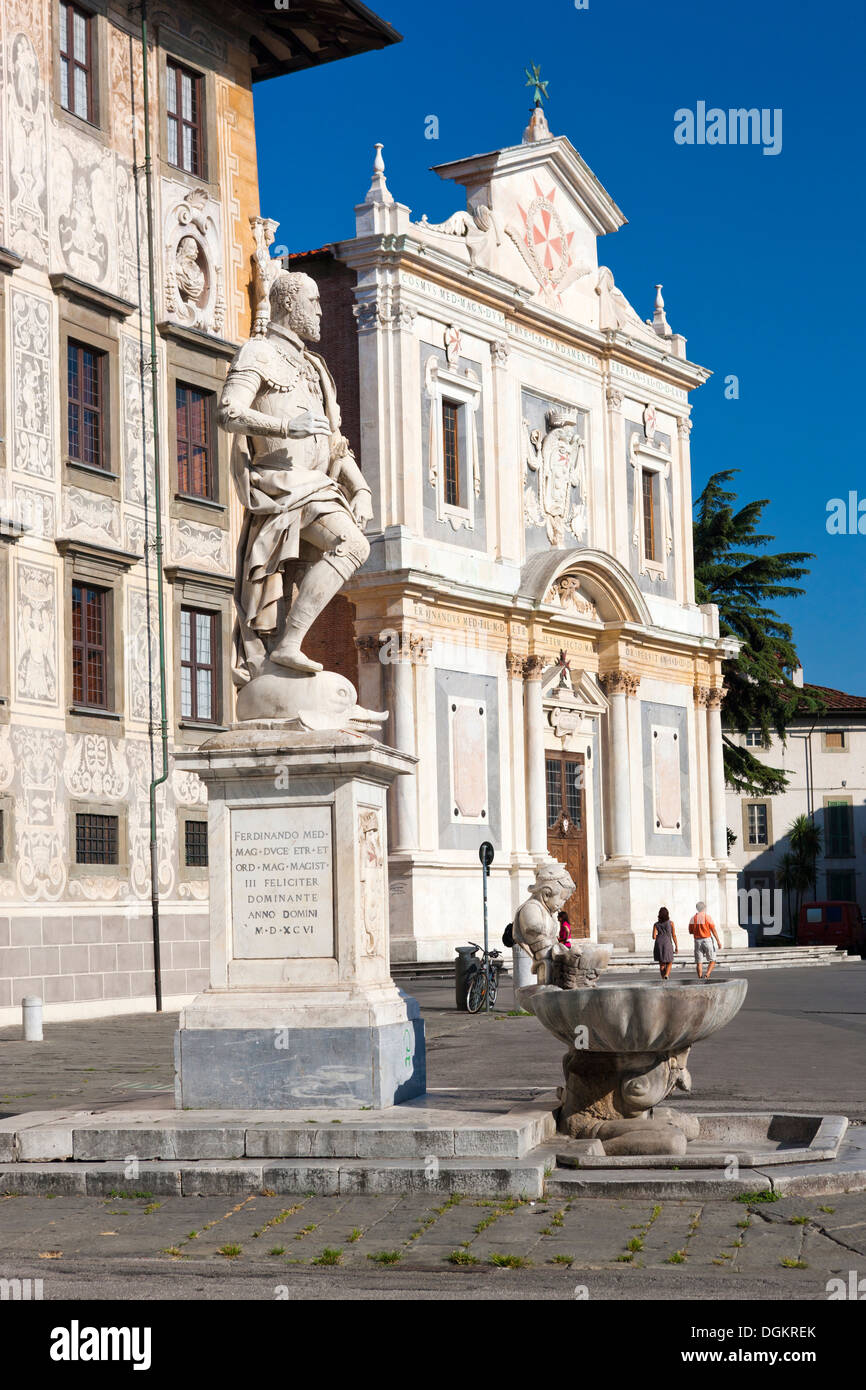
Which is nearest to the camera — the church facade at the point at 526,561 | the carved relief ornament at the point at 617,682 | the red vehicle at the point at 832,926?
the church facade at the point at 526,561

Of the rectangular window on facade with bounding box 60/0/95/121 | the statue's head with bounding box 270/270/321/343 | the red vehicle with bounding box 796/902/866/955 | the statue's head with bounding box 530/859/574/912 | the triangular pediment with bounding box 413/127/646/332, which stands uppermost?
the triangular pediment with bounding box 413/127/646/332

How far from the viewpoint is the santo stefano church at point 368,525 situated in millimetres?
24656

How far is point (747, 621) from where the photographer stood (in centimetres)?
5250

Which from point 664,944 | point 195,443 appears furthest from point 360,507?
point 664,944

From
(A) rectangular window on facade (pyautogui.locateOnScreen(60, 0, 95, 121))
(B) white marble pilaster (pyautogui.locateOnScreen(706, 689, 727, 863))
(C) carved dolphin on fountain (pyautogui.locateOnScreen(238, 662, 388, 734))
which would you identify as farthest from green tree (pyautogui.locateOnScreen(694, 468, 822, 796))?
(C) carved dolphin on fountain (pyautogui.locateOnScreen(238, 662, 388, 734))

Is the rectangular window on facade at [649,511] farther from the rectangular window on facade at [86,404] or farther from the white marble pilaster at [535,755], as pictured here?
the rectangular window on facade at [86,404]

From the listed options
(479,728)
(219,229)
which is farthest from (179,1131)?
(479,728)

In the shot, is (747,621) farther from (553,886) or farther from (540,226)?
(553,886)

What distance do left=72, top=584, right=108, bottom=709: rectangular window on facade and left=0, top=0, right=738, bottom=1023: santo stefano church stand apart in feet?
0.19

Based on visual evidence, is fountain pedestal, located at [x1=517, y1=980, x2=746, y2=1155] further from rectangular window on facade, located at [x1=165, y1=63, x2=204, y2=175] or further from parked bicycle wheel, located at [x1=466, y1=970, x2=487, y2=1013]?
Result: rectangular window on facade, located at [x1=165, y1=63, x2=204, y2=175]

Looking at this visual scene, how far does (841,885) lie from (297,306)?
225 ft

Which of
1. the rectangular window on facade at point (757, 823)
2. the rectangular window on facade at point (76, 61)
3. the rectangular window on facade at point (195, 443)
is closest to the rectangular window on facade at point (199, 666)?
the rectangular window on facade at point (195, 443)

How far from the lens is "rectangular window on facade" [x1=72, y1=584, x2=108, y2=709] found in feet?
82.5

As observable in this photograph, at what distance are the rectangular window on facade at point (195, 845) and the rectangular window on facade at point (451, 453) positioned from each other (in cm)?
1240
